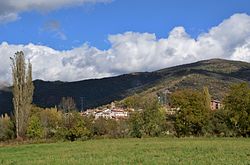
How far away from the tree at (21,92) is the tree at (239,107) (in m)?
35.9

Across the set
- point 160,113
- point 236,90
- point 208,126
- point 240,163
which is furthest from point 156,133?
point 240,163

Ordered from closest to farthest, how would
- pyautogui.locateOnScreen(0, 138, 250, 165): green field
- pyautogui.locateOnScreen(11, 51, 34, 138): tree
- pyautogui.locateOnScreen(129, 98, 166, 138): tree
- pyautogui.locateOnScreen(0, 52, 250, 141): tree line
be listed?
pyautogui.locateOnScreen(0, 138, 250, 165): green field
pyautogui.locateOnScreen(11, 51, 34, 138): tree
pyautogui.locateOnScreen(0, 52, 250, 141): tree line
pyautogui.locateOnScreen(129, 98, 166, 138): tree

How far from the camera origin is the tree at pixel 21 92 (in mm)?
72625

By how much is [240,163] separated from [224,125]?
61563 mm

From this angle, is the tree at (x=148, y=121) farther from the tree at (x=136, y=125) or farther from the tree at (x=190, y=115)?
the tree at (x=190, y=115)

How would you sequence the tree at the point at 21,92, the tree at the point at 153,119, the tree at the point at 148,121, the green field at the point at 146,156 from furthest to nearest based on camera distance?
the tree at the point at 153,119
the tree at the point at 148,121
the tree at the point at 21,92
the green field at the point at 146,156

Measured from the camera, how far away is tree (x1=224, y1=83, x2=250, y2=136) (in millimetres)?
79994

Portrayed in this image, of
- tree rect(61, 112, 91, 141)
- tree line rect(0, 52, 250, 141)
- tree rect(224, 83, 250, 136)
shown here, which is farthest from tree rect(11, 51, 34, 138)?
tree rect(224, 83, 250, 136)

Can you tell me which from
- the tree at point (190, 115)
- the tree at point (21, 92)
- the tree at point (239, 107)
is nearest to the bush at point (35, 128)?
the tree at point (21, 92)

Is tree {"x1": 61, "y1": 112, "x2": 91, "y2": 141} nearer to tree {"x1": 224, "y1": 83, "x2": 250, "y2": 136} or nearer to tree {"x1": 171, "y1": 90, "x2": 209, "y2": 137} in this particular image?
tree {"x1": 171, "y1": 90, "x2": 209, "y2": 137}

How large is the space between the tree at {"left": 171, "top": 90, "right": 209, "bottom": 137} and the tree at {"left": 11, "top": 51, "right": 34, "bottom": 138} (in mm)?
29462

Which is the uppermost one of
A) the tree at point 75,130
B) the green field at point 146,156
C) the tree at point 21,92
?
the tree at point 21,92

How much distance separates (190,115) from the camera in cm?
8738

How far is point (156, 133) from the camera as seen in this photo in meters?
85.9
